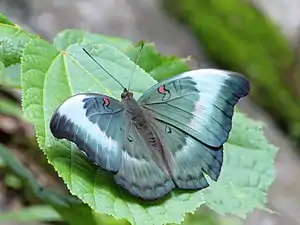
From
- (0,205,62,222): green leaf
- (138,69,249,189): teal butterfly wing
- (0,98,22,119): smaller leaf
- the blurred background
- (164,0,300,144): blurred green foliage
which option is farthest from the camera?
(164,0,300,144): blurred green foliage

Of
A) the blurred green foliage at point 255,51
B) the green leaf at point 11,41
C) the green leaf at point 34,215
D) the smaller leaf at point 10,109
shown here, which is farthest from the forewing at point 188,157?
the blurred green foliage at point 255,51

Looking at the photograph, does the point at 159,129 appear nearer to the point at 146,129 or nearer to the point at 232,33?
the point at 146,129

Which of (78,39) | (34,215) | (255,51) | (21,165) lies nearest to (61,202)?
(21,165)

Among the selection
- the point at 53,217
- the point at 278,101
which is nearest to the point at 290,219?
the point at 278,101

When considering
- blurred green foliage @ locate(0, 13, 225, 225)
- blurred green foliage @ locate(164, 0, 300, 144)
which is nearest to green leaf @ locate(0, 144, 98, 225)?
blurred green foliage @ locate(0, 13, 225, 225)

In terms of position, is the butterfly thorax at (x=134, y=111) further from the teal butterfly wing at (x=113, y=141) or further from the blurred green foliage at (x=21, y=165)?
the blurred green foliage at (x=21, y=165)

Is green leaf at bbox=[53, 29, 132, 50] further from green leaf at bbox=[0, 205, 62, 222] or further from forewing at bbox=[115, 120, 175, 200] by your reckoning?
green leaf at bbox=[0, 205, 62, 222]

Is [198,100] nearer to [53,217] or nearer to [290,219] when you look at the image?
[53,217]
